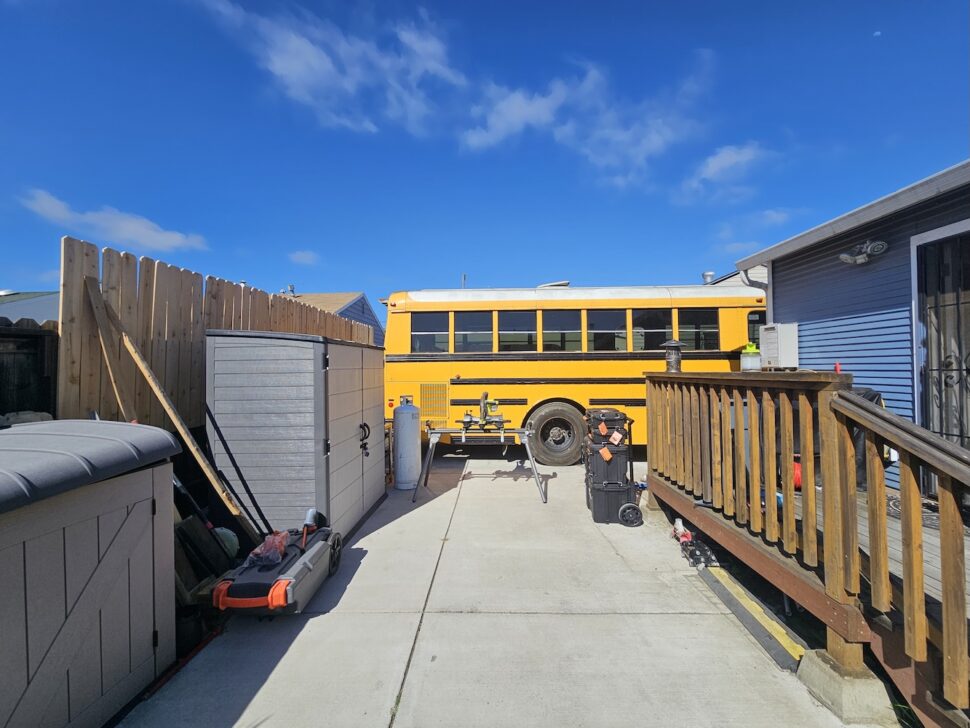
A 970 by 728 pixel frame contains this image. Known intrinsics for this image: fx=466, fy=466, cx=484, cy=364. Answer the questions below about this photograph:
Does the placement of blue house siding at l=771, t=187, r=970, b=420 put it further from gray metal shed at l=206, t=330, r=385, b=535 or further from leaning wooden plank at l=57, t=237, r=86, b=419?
leaning wooden plank at l=57, t=237, r=86, b=419

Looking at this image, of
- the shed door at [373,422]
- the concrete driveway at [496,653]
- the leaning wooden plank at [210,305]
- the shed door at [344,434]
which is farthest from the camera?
the shed door at [373,422]

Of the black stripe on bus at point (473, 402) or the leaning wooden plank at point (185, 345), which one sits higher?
the leaning wooden plank at point (185, 345)

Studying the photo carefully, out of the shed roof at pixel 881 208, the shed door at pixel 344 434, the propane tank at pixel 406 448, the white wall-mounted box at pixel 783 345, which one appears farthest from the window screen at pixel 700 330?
the shed door at pixel 344 434

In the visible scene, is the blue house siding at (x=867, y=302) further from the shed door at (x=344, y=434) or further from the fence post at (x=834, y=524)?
the shed door at (x=344, y=434)

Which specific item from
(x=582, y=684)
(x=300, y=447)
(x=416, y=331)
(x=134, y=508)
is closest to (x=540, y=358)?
(x=416, y=331)

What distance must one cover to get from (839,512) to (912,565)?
414 millimetres

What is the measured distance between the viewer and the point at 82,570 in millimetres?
1964

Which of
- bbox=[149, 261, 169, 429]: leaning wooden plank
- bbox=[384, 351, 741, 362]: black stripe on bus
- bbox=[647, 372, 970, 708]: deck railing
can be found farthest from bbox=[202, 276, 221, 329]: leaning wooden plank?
bbox=[647, 372, 970, 708]: deck railing

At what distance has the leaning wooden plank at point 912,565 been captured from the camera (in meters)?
1.83

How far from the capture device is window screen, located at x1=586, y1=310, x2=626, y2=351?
7523 millimetres

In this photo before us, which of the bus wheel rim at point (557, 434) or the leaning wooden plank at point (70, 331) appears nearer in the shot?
the leaning wooden plank at point (70, 331)

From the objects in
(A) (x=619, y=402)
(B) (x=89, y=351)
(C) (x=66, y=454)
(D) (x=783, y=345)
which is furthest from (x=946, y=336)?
(B) (x=89, y=351)

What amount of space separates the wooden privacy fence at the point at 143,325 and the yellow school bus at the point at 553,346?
3120 millimetres

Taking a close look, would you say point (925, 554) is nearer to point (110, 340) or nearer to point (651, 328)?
point (651, 328)
